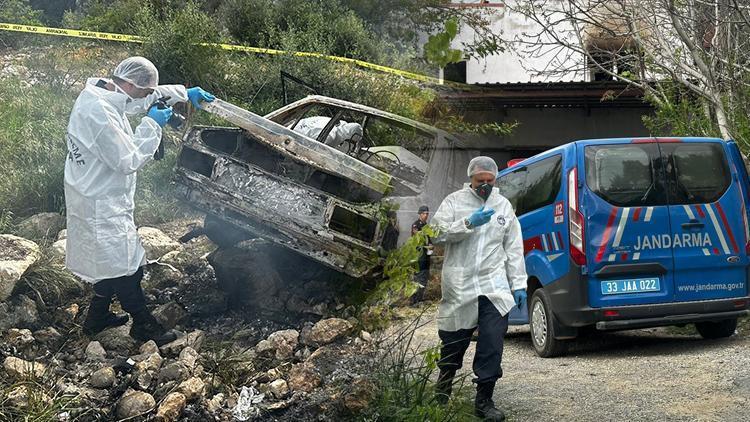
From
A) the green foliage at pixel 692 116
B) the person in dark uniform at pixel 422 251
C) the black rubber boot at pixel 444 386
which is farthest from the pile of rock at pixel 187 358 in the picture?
the green foliage at pixel 692 116

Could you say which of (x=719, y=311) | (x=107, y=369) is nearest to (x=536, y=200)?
(x=719, y=311)

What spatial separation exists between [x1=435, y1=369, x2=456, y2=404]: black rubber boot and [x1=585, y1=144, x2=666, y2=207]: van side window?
82.0 inches

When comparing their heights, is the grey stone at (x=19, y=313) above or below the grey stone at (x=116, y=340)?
above

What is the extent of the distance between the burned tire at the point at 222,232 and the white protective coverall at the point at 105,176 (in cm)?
26

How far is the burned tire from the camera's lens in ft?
9.85

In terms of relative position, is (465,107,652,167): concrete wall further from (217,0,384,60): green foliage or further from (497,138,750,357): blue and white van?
(217,0,384,60): green foliage

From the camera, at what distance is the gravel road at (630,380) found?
13.2 ft

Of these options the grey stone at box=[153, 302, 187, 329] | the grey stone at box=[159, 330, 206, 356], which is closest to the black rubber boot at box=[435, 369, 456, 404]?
the grey stone at box=[159, 330, 206, 356]

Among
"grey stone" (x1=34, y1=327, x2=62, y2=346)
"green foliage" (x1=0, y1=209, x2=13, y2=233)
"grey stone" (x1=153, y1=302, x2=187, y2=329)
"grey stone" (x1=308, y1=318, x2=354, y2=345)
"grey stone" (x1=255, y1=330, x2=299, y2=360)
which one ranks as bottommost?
"grey stone" (x1=34, y1=327, x2=62, y2=346)

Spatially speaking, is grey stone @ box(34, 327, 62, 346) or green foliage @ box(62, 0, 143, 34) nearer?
green foliage @ box(62, 0, 143, 34)

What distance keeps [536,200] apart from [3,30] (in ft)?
13.0

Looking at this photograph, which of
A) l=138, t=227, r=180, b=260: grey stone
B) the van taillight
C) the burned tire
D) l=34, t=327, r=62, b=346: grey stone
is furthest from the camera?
the van taillight

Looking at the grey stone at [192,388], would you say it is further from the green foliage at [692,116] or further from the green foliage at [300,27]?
the green foliage at [692,116]

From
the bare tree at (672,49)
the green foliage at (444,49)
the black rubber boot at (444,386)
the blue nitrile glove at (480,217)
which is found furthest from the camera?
the bare tree at (672,49)
